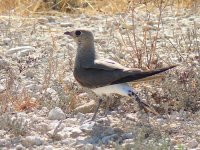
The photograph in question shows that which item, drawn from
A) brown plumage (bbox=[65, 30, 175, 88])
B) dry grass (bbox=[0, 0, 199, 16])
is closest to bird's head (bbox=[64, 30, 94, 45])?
brown plumage (bbox=[65, 30, 175, 88])

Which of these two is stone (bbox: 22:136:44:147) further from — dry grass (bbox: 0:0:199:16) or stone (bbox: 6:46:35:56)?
dry grass (bbox: 0:0:199:16)

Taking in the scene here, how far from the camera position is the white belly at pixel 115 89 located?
5527 mm

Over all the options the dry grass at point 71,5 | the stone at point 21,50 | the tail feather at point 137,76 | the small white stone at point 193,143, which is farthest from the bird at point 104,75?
the dry grass at point 71,5

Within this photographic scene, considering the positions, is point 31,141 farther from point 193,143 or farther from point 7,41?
point 7,41

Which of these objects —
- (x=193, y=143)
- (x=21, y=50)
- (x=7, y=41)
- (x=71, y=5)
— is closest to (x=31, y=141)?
(x=193, y=143)

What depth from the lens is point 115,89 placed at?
5586 millimetres

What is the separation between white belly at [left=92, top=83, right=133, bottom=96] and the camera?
5.53 metres

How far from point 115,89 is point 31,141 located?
86 cm

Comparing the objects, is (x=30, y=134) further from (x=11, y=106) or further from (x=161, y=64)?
(x=161, y=64)

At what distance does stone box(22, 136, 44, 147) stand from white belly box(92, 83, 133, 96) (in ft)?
2.52

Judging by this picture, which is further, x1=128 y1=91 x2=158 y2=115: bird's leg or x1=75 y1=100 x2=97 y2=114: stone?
x1=75 y1=100 x2=97 y2=114: stone

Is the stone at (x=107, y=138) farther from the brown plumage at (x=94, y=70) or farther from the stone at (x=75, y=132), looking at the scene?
the brown plumage at (x=94, y=70)

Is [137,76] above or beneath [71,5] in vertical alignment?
above

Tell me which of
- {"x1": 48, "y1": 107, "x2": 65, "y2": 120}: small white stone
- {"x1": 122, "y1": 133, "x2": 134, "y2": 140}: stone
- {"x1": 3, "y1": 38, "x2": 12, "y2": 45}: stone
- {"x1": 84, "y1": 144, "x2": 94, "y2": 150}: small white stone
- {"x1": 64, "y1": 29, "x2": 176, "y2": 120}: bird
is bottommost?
{"x1": 3, "y1": 38, "x2": 12, "y2": 45}: stone
